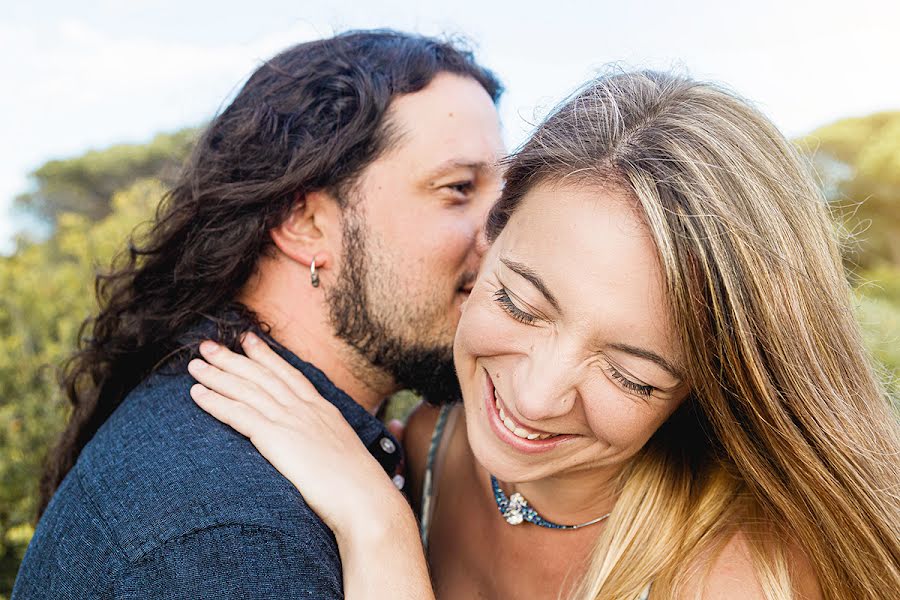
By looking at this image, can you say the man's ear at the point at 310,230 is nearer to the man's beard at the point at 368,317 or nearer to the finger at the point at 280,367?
the man's beard at the point at 368,317

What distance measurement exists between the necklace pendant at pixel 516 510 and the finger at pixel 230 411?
95 centimetres

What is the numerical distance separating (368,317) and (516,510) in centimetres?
87

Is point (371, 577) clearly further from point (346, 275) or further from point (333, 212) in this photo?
point (333, 212)

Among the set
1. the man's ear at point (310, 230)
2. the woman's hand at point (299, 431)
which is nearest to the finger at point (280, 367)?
the woman's hand at point (299, 431)

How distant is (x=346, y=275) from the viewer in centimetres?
294

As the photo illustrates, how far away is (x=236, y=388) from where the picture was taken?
2.38 metres

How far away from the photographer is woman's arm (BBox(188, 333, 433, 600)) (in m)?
2.07

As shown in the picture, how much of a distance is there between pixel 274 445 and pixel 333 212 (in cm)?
108

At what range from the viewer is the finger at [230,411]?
7.38 ft

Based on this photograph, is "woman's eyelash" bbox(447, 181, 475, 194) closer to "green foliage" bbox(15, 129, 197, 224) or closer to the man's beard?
the man's beard

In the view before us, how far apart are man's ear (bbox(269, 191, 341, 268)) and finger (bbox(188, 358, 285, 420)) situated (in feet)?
2.10

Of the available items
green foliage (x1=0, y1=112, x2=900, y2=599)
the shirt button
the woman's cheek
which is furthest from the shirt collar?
green foliage (x1=0, y1=112, x2=900, y2=599)

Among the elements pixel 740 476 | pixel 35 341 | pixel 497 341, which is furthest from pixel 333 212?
pixel 35 341

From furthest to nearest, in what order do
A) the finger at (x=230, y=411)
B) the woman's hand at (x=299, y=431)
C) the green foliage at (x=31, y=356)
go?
the green foliage at (x=31, y=356) → the finger at (x=230, y=411) → the woman's hand at (x=299, y=431)
